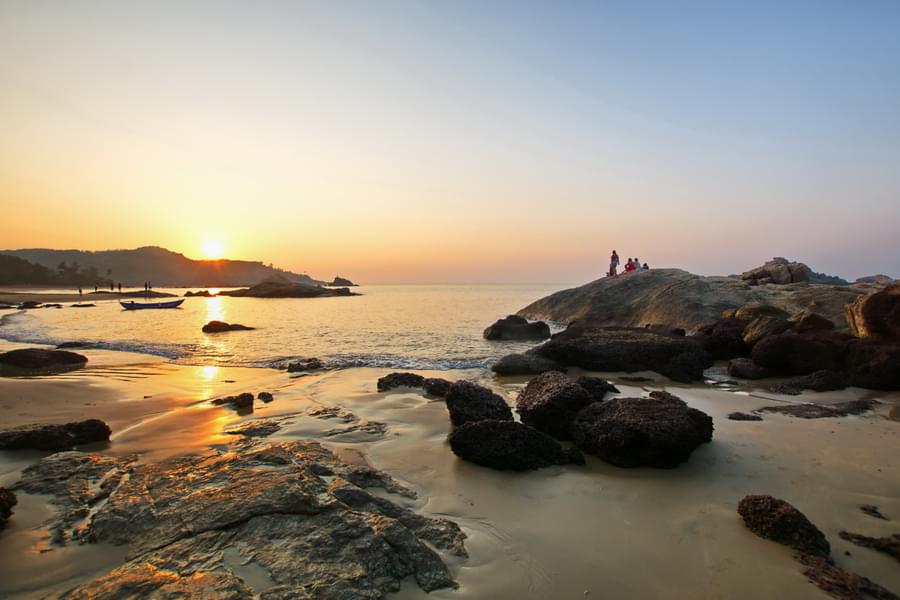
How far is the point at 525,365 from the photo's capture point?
9.96 metres

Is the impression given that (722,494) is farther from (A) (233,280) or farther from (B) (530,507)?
(A) (233,280)

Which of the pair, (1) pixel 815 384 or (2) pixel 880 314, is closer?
(1) pixel 815 384

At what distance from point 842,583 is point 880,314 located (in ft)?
29.5

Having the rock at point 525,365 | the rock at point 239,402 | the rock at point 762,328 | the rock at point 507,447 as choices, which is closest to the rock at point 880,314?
the rock at point 762,328

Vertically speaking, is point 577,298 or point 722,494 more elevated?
point 577,298

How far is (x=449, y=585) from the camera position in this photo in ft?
8.36

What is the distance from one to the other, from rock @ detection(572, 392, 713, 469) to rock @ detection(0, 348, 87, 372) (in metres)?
11.7

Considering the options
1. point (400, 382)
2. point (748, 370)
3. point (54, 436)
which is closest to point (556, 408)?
point (400, 382)

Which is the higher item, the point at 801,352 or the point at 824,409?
the point at 801,352

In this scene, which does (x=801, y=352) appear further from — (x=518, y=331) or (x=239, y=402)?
(x=239, y=402)

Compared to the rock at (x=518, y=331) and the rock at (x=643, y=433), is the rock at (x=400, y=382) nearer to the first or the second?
the rock at (x=643, y=433)

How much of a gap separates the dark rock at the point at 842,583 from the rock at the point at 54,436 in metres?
6.62

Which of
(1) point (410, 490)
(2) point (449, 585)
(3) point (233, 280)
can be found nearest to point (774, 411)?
(1) point (410, 490)

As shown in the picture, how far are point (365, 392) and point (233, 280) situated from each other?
661 feet
